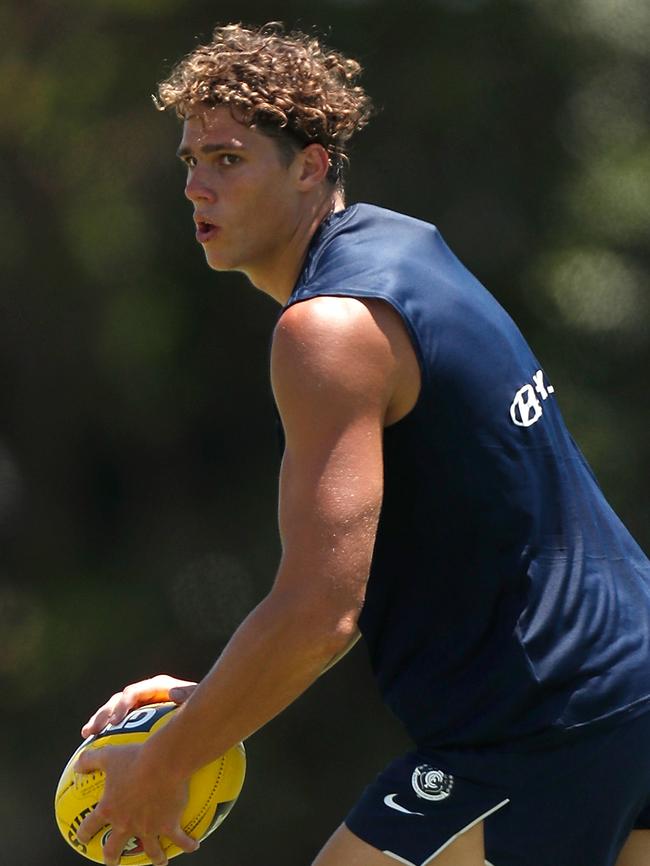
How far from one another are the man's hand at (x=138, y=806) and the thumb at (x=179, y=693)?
0.32 meters

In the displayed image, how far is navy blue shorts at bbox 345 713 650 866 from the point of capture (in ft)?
8.05

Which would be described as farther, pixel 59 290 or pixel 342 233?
pixel 59 290

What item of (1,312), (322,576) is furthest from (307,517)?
(1,312)

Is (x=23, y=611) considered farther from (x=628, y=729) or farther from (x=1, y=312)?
(x=628, y=729)

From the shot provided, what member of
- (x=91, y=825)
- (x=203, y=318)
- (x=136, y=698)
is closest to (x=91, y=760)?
(x=91, y=825)

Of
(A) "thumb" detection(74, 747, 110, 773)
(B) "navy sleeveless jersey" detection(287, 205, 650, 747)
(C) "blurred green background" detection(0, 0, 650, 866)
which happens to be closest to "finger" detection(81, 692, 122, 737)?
(A) "thumb" detection(74, 747, 110, 773)

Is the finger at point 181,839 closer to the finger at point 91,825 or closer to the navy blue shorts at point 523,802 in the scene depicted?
the finger at point 91,825

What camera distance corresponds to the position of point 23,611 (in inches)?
268

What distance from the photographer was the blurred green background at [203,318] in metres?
6.57

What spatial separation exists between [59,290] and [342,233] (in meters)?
4.57

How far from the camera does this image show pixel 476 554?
8.05 feet

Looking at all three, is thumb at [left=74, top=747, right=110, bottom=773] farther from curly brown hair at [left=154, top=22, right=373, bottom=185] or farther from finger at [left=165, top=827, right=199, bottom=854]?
curly brown hair at [left=154, top=22, right=373, bottom=185]

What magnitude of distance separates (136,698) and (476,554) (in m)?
0.72

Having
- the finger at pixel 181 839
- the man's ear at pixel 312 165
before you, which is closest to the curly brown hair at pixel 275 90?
the man's ear at pixel 312 165
